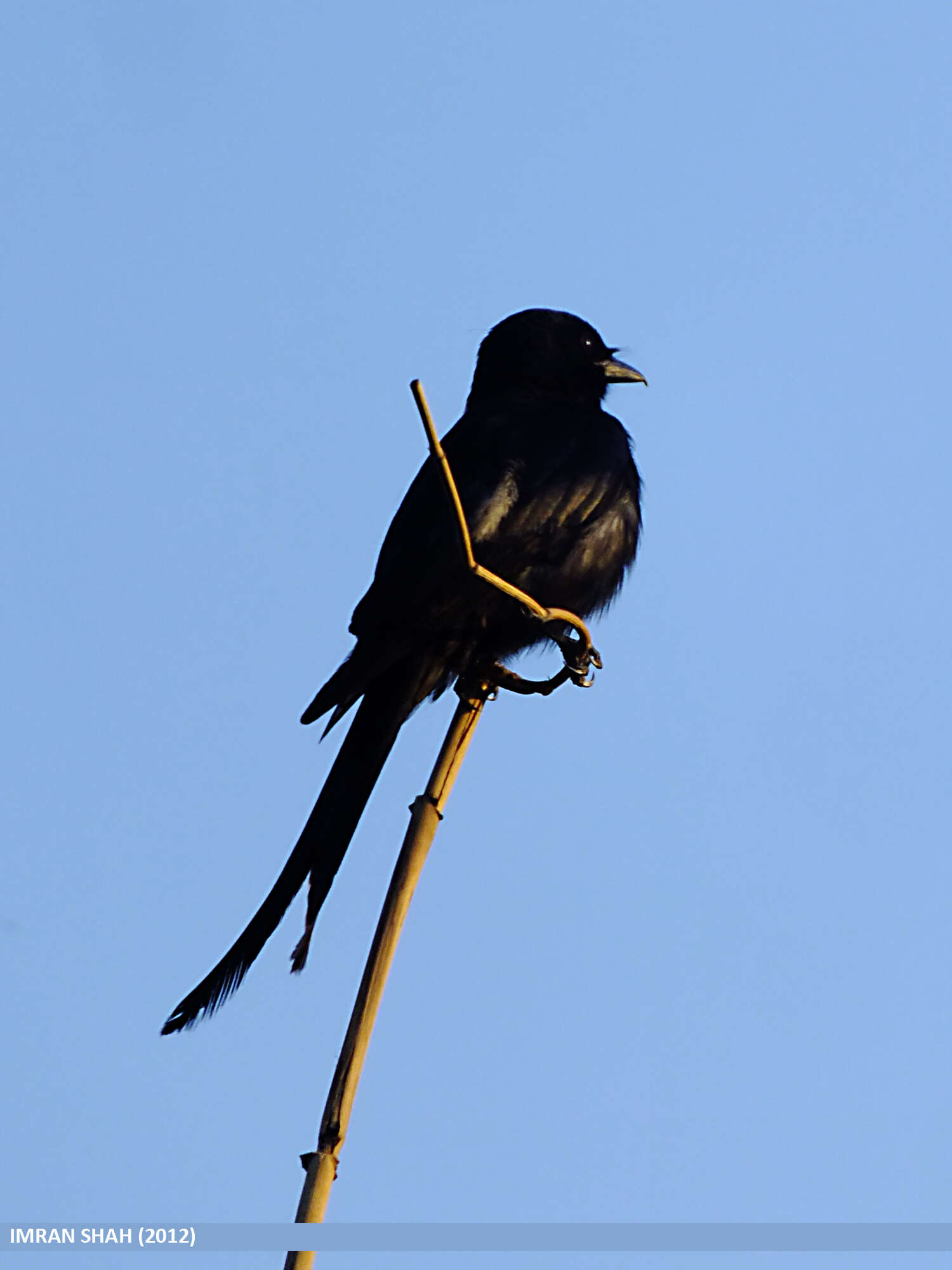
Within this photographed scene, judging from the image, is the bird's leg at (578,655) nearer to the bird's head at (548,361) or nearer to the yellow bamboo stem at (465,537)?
the yellow bamboo stem at (465,537)

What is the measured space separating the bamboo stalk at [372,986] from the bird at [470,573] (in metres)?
0.87

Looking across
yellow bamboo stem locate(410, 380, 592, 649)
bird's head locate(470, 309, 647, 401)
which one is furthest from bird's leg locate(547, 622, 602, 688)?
bird's head locate(470, 309, 647, 401)

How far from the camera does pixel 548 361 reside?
5.45m

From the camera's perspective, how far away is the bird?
3.82 metres

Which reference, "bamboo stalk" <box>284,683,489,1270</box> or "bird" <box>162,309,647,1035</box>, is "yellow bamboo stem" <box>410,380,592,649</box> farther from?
"bird" <box>162,309,647,1035</box>

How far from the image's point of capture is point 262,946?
3.38 m

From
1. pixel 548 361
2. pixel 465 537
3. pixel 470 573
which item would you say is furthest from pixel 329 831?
pixel 548 361

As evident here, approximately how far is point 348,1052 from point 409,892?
29 centimetres

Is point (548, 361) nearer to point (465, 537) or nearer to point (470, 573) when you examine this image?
point (470, 573)

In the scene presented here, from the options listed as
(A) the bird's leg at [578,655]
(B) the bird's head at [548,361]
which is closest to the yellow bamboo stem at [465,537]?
(A) the bird's leg at [578,655]

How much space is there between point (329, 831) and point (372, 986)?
4.50 ft

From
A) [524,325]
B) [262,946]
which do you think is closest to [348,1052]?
[262,946]

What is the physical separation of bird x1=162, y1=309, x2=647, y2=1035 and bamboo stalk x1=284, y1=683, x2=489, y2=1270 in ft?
2.84

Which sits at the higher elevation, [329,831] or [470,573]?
[470,573]
